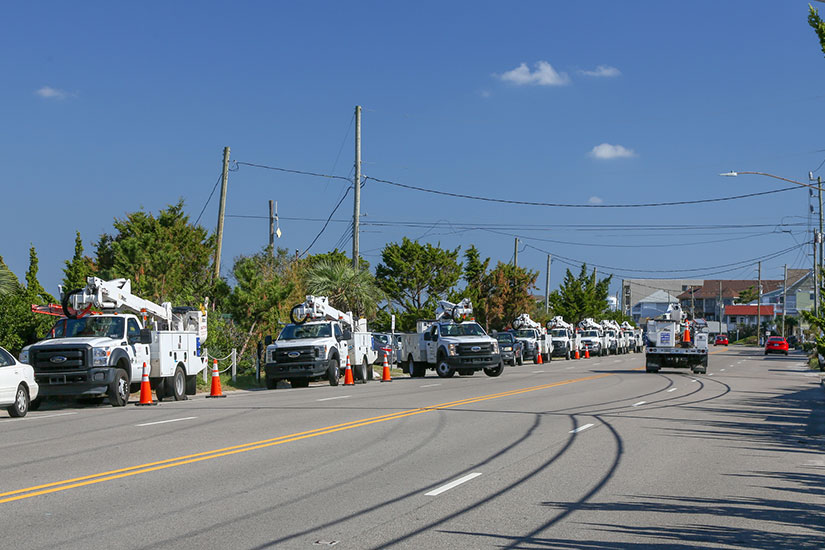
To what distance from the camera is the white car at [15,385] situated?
17519 millimetres

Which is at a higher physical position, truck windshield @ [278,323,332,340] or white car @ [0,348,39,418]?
truck windshield @ [278,323,332,340]

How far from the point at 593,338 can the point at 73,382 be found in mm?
55039

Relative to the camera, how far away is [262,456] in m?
12.2

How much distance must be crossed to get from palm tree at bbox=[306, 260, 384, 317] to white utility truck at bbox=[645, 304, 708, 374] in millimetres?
12357

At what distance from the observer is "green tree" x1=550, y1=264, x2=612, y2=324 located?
9094 centimetres

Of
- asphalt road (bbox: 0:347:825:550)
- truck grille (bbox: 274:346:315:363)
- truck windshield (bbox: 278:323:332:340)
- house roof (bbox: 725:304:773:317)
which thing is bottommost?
asphalt road (bbox: 0:347:825:550)

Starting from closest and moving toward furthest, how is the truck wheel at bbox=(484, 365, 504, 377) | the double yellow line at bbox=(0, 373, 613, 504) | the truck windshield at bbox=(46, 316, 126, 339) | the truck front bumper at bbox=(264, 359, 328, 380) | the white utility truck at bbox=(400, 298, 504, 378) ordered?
the double yellow line at bbox=(0, 373, 613, 504) < the truck windshield at bbox=(46, 316, 126, 339) < the truck front bumper at bbox=(264, 359, 328, 380) < the white utility truck at bbox=(400, 298, 504, 378) < the truck wheel at bbox=(484, 365, 504, 377)

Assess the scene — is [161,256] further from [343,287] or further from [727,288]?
[727,288]

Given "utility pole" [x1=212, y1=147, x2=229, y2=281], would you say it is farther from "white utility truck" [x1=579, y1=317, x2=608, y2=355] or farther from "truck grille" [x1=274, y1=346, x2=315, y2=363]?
"white utility truck" [x1=579, y1=317, x2=608, y2=355]

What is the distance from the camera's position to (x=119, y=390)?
20750 mm

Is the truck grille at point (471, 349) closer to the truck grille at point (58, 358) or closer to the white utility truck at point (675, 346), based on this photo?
the white utility truck at point (675, 346)

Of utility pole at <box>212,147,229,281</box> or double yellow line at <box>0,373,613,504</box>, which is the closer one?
double yellow line at <box>0,373,613,504</box>

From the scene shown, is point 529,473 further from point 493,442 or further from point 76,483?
point 76,483

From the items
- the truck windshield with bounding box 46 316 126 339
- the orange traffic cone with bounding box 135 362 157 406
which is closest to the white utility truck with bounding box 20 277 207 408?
the truck windshield with bounding box 46 316 126 339
